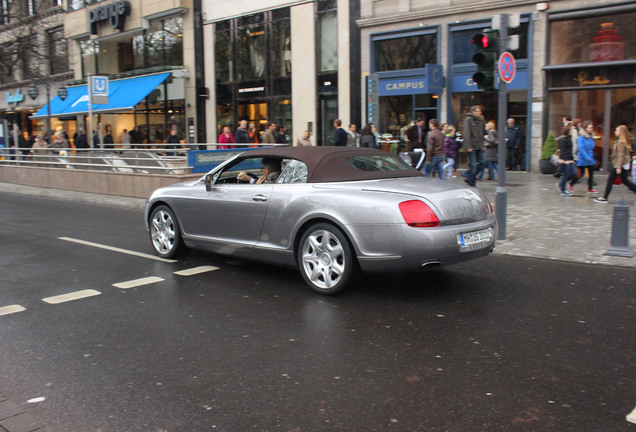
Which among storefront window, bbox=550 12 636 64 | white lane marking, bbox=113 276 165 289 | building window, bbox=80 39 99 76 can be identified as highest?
building window, bbox=80 39 99 76

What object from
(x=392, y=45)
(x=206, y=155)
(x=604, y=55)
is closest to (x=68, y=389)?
(x=206, y=155)

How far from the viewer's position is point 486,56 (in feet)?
29.5

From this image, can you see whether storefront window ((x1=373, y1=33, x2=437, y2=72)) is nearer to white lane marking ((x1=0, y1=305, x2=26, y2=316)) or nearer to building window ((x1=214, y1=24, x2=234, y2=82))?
building window ((x1=214, y1=24, x2=234, y2=82))

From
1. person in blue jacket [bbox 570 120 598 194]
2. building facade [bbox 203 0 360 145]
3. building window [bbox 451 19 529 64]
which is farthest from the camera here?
building facade [bbox 203 0 360 145]

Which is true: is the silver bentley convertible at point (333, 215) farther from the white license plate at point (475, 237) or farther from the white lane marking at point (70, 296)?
the white lane marking at point (70, 296)

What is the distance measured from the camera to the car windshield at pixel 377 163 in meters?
6.41

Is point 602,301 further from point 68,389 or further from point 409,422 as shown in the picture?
point 68,389

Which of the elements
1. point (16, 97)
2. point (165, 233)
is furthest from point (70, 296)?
point (16, 97)

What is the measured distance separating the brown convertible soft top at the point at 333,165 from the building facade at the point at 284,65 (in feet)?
53.4

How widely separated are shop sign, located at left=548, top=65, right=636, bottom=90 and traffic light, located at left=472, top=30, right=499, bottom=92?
9846mm

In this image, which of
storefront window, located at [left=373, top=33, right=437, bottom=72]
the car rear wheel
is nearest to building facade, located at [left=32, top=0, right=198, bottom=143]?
storefront window, located at [left=373, top=33, right=437, bottom=72]

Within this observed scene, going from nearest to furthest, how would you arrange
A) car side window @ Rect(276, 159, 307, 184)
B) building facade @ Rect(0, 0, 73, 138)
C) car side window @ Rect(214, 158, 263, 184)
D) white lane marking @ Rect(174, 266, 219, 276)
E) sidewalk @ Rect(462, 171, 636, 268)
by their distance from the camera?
car side window @ Rect(276, 159, 307, 184) → white lane marking @ Rect(174, 266, 219, 276) → car side window @ Rect(214, 158, 263, 184) → sidewalk @ Rect(462, 171, 636, 268) → building facade @ Rect(0, 0, 73, 138)

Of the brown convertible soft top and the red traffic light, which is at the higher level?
the red traffic light

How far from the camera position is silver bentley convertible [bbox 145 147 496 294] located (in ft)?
17.9
